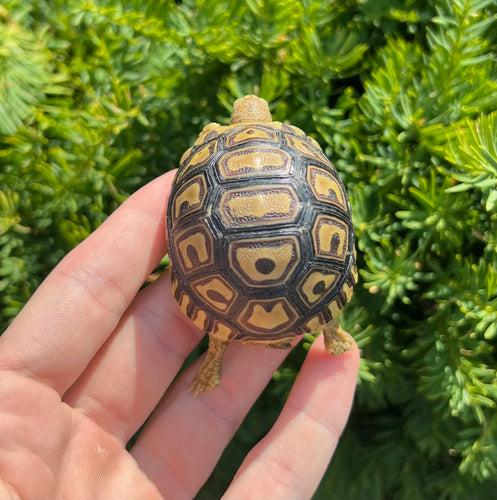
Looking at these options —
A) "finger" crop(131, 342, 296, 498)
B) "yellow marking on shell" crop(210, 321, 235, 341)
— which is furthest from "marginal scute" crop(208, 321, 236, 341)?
"finger" crop(131, 342, 296, 498)

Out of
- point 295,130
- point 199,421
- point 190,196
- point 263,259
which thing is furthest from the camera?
point 199,421

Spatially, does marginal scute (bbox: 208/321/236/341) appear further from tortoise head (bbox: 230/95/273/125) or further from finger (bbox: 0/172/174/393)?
tortoise head (bbox: 230/95/273/125)

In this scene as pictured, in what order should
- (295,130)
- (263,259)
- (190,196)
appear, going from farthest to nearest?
1. (295,130)
2. (190,196)
3. (263,259)

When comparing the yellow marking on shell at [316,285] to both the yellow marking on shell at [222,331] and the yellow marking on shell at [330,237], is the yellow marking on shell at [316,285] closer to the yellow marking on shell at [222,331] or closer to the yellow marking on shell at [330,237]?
the yellow marking on shell at [330,237]

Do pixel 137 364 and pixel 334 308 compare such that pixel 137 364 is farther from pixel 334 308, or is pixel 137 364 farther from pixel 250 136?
pixel 250 136

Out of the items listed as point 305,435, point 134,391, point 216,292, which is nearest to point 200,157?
point 216,292

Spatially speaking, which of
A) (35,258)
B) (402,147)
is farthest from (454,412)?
(35,258)

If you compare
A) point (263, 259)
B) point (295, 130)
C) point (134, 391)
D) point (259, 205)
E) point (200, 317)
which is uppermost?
point (295, 130)
